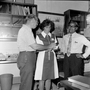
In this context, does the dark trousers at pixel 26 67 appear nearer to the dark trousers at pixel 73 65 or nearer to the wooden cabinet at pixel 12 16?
the dark trousers at pixel 73 65

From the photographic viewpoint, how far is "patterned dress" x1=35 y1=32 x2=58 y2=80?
2.20 m

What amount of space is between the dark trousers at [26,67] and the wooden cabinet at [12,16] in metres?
1.32

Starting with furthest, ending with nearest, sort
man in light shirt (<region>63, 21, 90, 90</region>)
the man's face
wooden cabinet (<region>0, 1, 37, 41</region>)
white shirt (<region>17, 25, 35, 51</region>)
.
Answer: wooden cabinet (<region>0, 1, 37, 41</region>) < the man's face < man in light shirt (<region>63, 21, 90, 90</region>) < white shirt (<region>17, 25, 35, 51</region>)

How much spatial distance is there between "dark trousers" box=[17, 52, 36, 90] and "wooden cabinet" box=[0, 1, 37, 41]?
132 cm

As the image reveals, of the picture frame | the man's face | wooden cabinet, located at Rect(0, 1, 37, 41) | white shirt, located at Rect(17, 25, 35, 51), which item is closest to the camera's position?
white shirt, located at Rect(17, 25, 35, 51)

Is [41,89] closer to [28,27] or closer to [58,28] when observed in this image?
[28,27]

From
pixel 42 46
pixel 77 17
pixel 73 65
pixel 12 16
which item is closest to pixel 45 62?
pixel 42 46

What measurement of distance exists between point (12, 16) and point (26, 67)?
5.86ft

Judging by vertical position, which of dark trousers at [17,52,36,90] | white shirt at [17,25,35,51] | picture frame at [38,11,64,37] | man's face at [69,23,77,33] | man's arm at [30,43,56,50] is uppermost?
picture frame at [38,11,64,37]

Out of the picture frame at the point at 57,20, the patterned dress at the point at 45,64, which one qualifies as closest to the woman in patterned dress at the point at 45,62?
the patterned dress at the point at 45,64

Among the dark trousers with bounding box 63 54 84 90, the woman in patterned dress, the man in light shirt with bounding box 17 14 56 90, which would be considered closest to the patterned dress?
the woman in patterned dress

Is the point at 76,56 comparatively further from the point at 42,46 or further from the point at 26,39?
the point at 26,39

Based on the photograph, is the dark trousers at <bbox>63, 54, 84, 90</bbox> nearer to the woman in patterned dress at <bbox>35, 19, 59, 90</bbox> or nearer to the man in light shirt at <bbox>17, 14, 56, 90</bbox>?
the woman in patterned dress at <bbox>35, 19, 59, 90</bbox>

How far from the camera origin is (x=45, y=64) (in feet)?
7.25
